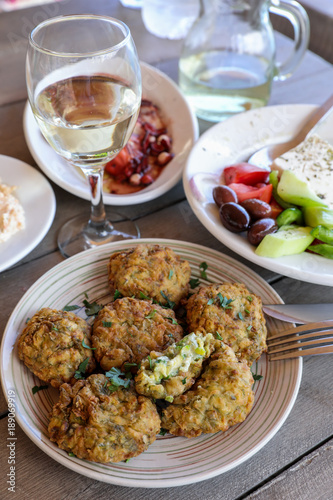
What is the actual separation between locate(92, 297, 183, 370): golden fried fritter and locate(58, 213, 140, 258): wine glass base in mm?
404

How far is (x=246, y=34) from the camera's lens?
187 centimetres

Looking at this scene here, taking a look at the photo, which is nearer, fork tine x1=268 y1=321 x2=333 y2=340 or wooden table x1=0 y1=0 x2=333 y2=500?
wooden table x1=0 y1=0 x2=333 y2=500

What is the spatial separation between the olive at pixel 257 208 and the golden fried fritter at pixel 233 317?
0.27m

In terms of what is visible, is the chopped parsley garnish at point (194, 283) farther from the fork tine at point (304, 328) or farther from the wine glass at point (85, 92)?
the wine glass at point (85, 92)

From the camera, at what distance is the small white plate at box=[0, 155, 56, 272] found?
4.16 ft

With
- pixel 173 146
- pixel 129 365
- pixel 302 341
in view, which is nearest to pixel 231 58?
pixel 173 146

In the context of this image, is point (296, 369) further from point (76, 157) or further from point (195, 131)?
point (195, 131)

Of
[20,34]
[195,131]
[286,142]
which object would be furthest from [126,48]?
A: [20,34]

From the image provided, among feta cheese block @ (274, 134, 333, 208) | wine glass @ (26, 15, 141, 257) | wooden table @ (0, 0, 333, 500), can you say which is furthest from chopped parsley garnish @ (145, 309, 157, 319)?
feta cheese block @ (274, 134, 333, 208)

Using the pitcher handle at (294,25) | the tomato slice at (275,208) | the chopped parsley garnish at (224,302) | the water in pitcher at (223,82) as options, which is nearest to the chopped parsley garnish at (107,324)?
the chopped parsley garnish at (224,302)

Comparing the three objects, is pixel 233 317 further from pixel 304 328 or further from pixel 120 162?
pixel 120 162

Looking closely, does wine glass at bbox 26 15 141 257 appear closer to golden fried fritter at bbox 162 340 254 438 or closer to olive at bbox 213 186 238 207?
olive at bbox 213 186 238 207

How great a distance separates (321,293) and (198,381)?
562 millimetres

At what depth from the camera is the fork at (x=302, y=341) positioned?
1.04 metres
